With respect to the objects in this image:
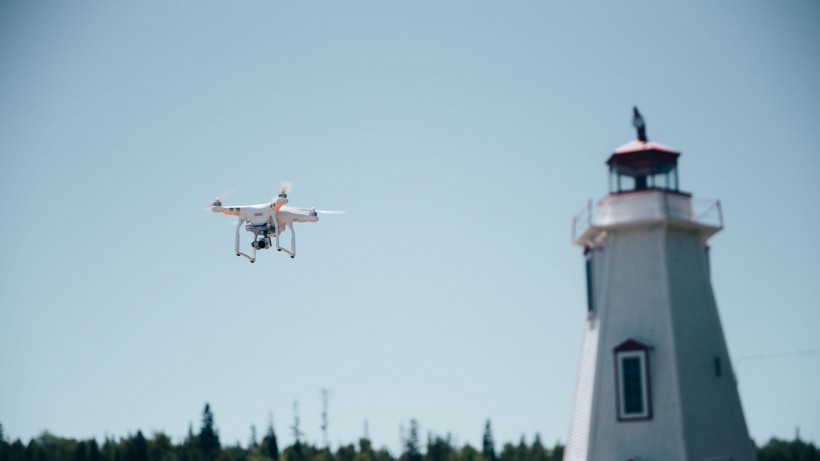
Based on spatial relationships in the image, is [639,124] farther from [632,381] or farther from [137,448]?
[137,448]

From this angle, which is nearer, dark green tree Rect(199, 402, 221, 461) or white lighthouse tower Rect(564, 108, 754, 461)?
white lighthouse tower Rect(564, 108, 754, 461)

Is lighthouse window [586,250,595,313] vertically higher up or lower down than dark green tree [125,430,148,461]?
higher up

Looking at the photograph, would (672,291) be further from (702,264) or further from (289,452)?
(289,452)

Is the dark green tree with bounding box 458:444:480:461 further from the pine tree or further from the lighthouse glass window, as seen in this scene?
the lighthouse glass window

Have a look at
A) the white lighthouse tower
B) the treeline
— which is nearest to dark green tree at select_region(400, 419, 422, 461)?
the treeline

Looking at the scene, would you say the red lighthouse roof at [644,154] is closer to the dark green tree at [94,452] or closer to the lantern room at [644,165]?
the lantern room at [644,165]

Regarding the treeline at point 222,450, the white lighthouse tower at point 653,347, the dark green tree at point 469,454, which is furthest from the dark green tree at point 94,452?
the white lighthouse tower at point 653,347
